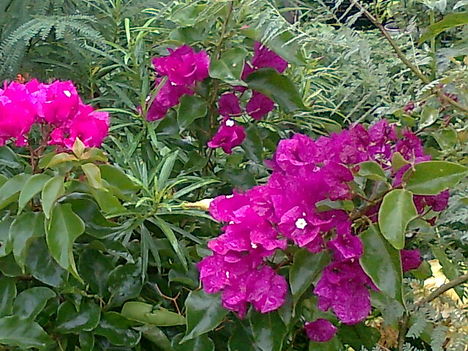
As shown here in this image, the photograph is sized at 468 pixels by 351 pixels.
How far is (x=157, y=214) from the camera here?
3.08 ft

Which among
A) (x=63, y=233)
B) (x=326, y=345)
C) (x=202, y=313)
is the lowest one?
(x=326, y=345)

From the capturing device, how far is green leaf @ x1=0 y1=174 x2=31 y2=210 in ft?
2.74

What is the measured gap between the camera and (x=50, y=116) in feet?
2.90

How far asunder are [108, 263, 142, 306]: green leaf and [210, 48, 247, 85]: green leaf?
0.28 metres

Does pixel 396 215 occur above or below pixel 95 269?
above

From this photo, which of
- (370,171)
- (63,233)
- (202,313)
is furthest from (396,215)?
(63,233)

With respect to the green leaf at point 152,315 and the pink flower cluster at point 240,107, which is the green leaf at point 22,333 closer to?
the green leaf at point 152,315

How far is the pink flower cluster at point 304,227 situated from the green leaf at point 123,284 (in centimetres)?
14

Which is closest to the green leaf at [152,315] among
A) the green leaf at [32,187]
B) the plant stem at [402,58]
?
the green leaf at [32,187]

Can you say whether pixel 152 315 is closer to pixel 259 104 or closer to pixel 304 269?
pixel 304 269

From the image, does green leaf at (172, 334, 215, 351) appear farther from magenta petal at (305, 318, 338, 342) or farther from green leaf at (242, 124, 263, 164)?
green leaf at (242, 124, 263, 164)

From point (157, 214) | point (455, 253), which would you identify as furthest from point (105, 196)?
point (455, 253)

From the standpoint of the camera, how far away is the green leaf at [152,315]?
2.91 ft

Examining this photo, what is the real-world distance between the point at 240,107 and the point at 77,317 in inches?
16.1
